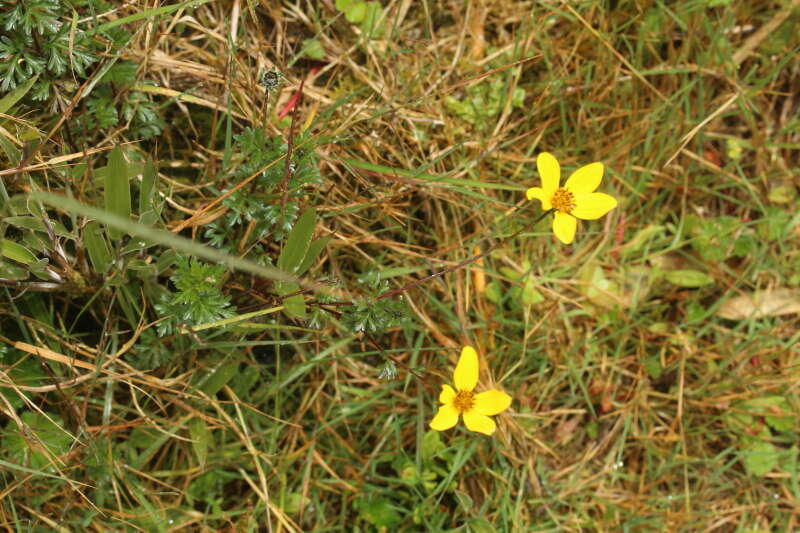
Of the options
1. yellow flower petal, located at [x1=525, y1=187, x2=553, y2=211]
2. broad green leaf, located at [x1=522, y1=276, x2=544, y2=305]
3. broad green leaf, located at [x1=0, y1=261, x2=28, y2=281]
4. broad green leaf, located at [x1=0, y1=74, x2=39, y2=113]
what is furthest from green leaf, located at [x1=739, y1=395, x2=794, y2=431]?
broad green leaf, located at [x1=0, y1=74, x2=39, y2=113]

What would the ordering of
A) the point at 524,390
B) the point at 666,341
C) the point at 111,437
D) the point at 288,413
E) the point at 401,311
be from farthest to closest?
the point at 666,341 < the point at 524,390 < the point at 288,413 < the point at 111,437 < the point at 401,311

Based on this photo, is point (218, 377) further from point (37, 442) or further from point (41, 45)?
point (41, 45)

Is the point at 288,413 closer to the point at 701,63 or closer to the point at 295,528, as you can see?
the point at 295,528

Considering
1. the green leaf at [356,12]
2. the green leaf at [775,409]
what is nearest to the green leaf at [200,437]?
the green leaf at [356,12]

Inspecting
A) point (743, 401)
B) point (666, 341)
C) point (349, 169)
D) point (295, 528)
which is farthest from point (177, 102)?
point (743, 401)

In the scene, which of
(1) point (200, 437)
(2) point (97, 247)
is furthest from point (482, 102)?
(1) point (200, 437)

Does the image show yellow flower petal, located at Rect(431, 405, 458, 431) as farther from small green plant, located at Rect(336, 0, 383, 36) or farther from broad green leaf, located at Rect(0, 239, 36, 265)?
small green plant, located at Rect(336, 0, 383, 36)
